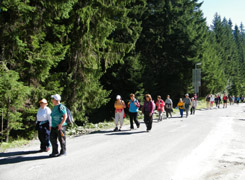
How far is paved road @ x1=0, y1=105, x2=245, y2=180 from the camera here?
5.70m

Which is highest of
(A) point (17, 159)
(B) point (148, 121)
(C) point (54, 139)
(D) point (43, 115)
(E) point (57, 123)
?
(D) point (43, 115)

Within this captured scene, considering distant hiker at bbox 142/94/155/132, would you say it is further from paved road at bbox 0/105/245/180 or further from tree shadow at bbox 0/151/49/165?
tree shadow at bbox 0/151/49/165

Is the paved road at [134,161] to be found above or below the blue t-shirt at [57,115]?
below

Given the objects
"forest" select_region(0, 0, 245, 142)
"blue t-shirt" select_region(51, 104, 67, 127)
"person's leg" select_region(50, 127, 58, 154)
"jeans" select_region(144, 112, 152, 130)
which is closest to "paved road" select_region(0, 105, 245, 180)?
"person's leg" select_region(50, 127, 58, 154)

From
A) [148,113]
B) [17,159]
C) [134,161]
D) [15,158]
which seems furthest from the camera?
[148,113]

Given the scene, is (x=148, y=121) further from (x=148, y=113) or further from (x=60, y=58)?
(x=60, y=58)

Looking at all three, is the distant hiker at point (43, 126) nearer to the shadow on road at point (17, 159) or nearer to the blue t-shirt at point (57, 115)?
the shadow on road at point (17, 159)

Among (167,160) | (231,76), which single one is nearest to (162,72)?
(167,160)

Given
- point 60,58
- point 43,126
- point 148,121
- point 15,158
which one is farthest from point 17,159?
point 148,121

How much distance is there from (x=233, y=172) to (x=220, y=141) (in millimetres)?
3824

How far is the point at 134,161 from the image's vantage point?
6816 millimetres

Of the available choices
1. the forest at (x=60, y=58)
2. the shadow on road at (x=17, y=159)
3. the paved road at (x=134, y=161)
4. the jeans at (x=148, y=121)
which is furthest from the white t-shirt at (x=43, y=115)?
the jeans at (x=148, y=121)

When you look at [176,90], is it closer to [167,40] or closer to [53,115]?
[167,40]

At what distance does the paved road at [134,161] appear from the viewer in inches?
225
